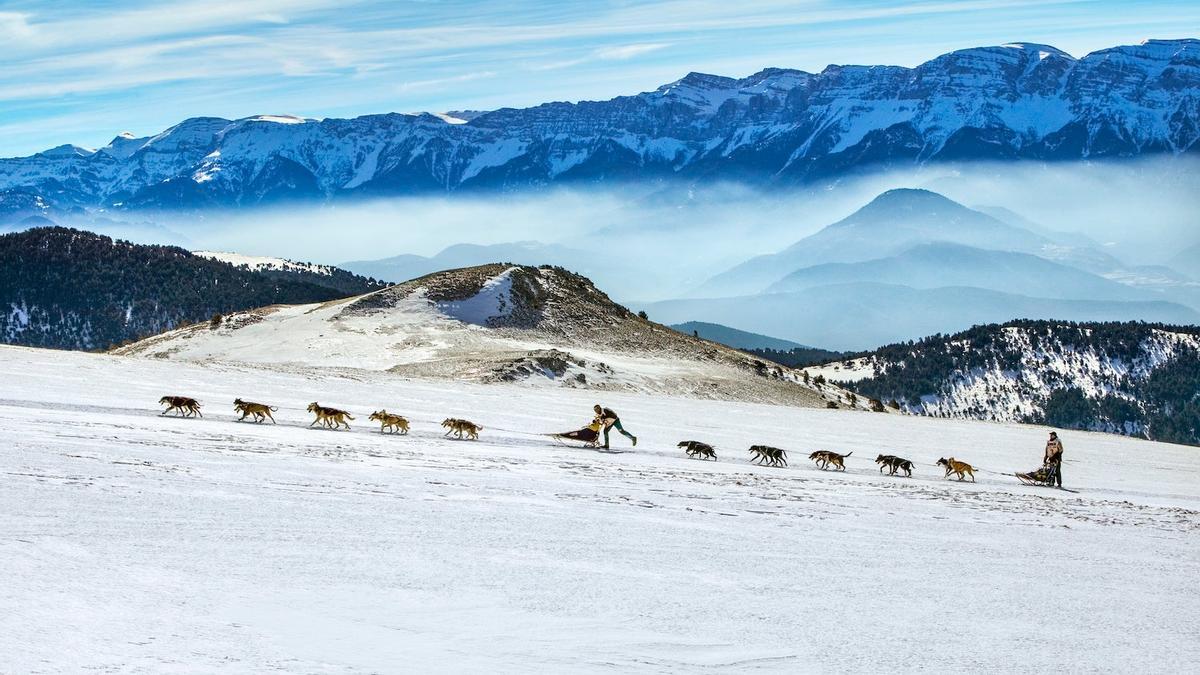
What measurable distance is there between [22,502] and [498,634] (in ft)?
24.4

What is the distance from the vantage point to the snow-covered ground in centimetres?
1066

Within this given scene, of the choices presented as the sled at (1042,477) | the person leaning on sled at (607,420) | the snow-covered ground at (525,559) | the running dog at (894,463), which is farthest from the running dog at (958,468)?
the person leaning on sled at (607,420)

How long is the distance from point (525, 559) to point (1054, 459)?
1854 centimetres

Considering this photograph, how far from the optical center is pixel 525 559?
565 inches

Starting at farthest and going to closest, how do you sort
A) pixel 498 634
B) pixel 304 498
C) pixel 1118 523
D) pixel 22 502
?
1. pixel 1118 523
2. pixel 304 498
3. pixel 22 502
4. pixel 498 634

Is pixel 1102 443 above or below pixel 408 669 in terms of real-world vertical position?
above

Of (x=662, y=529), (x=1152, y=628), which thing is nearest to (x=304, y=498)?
(x=662, y=529)

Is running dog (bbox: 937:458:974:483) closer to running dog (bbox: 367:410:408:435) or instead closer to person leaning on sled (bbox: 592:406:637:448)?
person leaning on sled (bbox: 592:406:637:448)

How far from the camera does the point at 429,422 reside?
30.2 m

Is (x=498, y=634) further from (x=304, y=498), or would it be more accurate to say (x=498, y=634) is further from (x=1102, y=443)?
(x=1102, y=443)

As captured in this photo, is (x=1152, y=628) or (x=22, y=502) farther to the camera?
(x=22, y=502)

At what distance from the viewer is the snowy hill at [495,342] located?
5331 cm

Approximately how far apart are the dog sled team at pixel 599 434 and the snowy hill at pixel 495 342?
19.9m

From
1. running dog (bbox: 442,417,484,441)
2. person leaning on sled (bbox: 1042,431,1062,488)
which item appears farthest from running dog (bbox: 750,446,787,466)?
running dog (bbox: 442,417,484,441)
